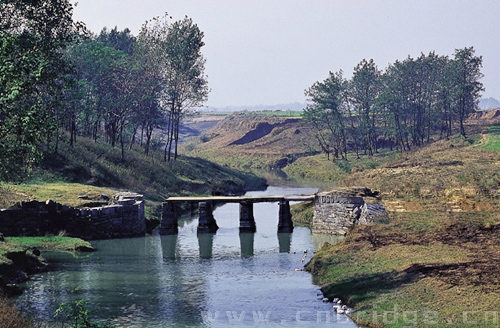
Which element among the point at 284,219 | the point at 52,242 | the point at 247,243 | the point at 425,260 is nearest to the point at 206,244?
the point at 247,243

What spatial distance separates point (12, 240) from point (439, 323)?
32377 mm

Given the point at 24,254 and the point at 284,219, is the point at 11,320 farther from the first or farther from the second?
the point at 284,219

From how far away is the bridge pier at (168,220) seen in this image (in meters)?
63.8

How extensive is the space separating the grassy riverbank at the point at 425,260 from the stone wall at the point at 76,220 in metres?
19.4

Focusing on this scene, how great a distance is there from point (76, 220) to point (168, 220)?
9952mm

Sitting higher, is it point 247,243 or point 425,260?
point 425,260

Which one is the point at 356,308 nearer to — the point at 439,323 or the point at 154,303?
the point at 439,323

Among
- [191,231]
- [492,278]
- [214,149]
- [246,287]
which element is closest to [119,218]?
[191,231]

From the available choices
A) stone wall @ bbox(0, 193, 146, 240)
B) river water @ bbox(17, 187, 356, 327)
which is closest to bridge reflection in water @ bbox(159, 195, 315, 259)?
river water @ bbox(17, 187, 356, 327)

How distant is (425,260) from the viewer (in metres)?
37.7

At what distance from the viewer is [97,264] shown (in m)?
47.4

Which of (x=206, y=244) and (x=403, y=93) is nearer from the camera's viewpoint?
(x=206, y=244)

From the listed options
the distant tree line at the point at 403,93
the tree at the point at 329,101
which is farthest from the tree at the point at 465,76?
the tree at the point at 329,101

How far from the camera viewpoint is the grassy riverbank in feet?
98.4
